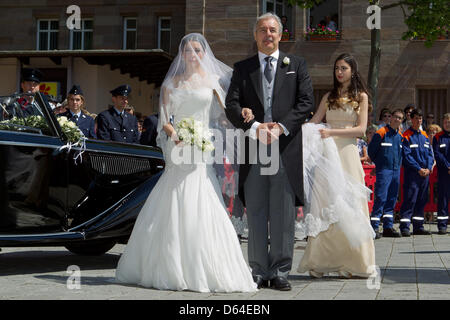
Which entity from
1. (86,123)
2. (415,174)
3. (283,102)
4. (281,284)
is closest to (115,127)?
(86,123)

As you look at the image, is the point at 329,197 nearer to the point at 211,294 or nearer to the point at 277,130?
the point at 277,130

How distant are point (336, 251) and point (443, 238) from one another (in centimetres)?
537

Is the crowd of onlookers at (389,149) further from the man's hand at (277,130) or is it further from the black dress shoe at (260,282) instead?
the black dress shoe at (260,282)

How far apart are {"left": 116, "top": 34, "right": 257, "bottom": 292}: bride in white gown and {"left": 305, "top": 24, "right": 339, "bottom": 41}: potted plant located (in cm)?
1736

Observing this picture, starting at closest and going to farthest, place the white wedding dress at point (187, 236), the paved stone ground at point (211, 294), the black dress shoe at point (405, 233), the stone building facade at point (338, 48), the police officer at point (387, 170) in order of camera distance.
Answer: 1. the paved stone ground at point (211, 294)
2. the white wedding dress at point (187, 236)
3. the police officer at point (387, 170)
4. the black dress shoe at point (405, 233)
5. the stone building facade at point (338, 48)

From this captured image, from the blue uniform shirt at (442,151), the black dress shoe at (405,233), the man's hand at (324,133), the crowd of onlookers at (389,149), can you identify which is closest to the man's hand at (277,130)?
the man's hand at (324,133)

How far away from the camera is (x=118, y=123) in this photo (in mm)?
10016

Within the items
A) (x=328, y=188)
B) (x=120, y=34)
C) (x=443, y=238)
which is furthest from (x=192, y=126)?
(x=120, y=34)

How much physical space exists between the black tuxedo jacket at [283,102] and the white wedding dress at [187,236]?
1.17 feet

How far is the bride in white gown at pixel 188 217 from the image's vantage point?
581 centimetres

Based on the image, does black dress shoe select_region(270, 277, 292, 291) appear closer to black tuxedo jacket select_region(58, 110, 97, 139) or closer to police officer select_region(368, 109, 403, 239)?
black tuxedo jacket select_region(58, 110, 97, 139)

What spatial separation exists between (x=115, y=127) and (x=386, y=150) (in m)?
4.64

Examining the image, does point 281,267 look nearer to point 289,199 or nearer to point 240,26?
point 289,199

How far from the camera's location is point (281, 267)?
19.6 feet
